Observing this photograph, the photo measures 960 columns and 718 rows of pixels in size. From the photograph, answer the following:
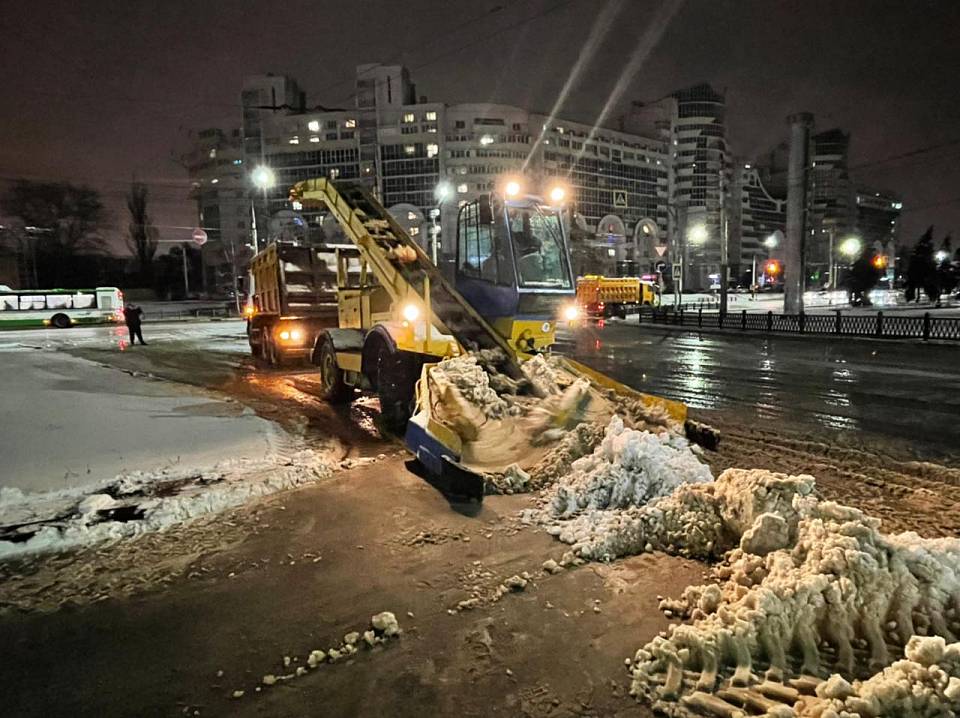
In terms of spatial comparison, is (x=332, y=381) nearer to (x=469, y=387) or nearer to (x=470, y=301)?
(x=470, y=301)

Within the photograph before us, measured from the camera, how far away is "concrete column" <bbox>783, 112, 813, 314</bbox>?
34.1m

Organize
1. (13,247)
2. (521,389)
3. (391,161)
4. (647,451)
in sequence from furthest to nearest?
(391,161) < (13,247) < (521,389) < (647,451)

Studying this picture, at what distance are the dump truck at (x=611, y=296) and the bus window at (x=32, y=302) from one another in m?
33.8

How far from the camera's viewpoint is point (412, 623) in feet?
13.6

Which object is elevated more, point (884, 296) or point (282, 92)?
point (282, 92)

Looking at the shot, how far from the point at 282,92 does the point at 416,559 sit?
381ft

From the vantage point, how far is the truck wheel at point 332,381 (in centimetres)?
1231

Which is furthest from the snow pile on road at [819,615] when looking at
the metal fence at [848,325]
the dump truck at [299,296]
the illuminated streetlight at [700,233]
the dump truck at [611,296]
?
the illuminated streetlight at [700,233]

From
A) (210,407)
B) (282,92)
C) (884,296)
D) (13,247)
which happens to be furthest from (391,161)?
(210,407)

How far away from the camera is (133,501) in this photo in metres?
6.49

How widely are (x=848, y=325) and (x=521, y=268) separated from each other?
23945mm

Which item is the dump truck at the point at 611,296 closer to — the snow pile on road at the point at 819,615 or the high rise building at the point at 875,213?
the snow pile on road at the point at 819,615

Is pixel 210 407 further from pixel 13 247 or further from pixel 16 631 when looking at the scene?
pixel 13 247

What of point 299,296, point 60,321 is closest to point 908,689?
point 299,296
